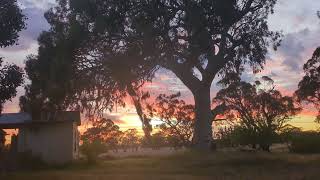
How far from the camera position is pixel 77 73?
28922 millimetres

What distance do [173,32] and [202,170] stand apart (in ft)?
25.3

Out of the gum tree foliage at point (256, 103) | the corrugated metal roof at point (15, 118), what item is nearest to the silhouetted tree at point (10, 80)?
the corrugated metal roof at point (15, 118)

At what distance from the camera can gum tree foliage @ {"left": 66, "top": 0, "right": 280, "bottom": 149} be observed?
89.7 feet

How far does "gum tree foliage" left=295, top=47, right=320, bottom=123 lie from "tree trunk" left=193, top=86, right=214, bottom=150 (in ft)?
57.5

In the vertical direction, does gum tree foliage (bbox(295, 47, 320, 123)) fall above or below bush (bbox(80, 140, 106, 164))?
above

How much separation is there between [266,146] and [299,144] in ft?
10.1

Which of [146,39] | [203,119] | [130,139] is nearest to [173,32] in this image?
[146,39]

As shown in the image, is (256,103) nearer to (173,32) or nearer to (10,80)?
(173,32)

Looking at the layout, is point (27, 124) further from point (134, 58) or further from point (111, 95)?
point (134, 58)

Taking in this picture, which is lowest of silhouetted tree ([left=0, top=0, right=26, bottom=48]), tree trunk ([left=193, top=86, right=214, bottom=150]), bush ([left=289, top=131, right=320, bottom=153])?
bush ([left=289, top=131, right=320, bottom=153])

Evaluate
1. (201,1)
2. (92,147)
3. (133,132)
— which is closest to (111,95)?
(92,147)

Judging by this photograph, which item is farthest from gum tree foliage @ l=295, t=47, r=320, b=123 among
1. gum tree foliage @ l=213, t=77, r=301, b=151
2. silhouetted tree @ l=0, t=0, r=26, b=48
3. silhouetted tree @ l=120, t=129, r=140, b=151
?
silhouetted tree @ l=120, t=129, r=140, b=151

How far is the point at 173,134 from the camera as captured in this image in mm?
68312

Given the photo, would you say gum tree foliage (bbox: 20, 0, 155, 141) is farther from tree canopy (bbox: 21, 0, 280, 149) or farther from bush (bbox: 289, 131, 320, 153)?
bush (bbox: 289, 131, 320, 153)
